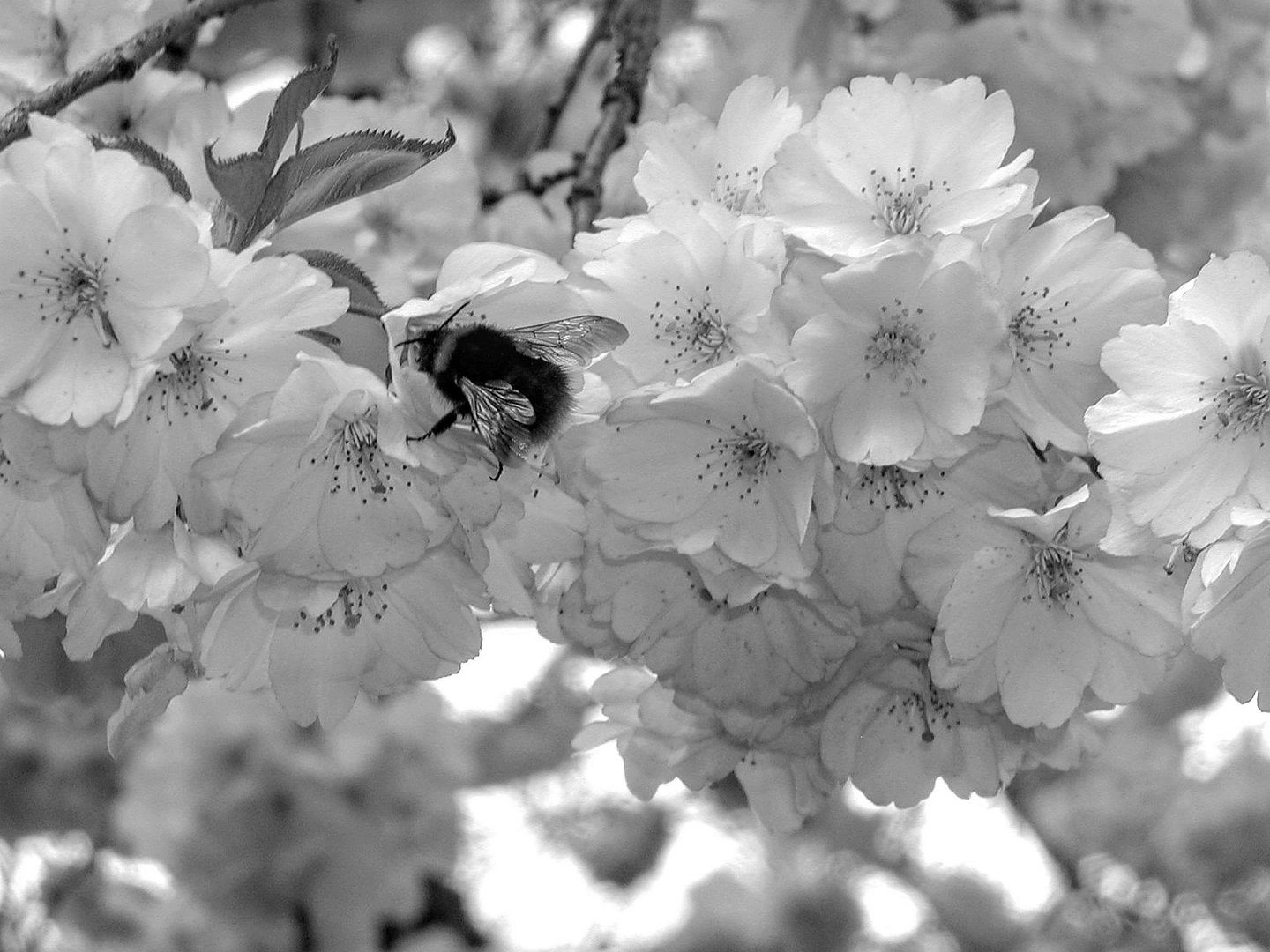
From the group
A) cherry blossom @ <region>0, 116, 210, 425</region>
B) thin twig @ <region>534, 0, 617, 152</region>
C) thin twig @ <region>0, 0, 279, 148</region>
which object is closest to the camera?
cherry blossom @ <region>0, 116, 210, 425</region>

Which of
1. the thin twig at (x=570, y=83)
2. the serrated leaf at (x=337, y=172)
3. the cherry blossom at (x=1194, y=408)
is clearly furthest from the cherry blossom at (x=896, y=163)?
the thin twig at (x=570, y=83)

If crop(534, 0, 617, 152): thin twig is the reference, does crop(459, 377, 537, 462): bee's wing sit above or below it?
above

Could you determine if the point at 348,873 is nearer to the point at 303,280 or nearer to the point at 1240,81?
the point at 1240,81

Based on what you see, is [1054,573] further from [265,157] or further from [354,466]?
[265,157]

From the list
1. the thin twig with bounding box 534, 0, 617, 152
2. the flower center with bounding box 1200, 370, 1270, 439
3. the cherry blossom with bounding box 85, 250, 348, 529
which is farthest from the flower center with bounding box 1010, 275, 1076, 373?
the thin twig with bounding box 534, 0, 617, 152

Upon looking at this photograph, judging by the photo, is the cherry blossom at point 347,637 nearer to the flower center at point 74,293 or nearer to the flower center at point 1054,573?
the flower center at point 74,293

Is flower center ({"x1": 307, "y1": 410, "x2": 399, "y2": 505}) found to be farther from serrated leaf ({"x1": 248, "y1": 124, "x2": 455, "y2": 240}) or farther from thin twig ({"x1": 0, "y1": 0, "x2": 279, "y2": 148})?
thin twig ({"x1": 0, "y1": 0, "x2": 279, "y2": 148})
